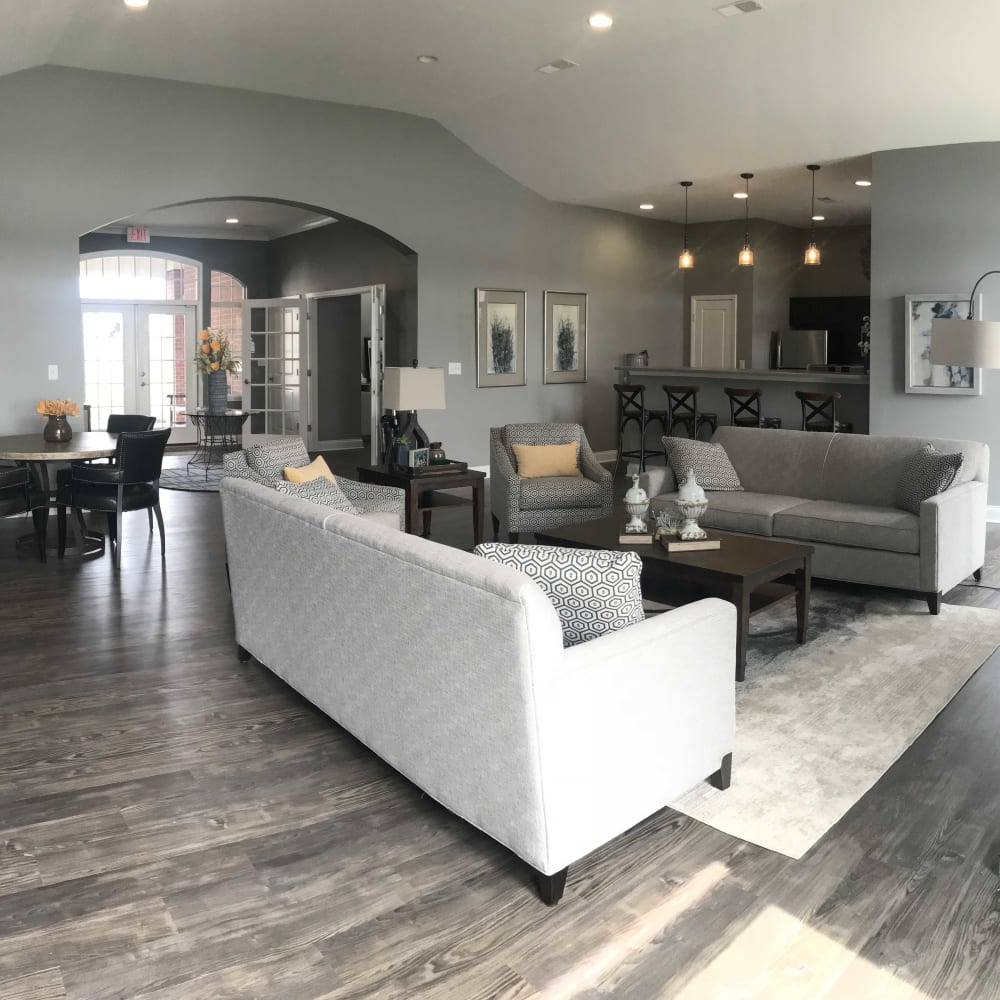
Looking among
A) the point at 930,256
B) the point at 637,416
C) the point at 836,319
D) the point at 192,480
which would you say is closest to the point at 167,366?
the point at 192,480

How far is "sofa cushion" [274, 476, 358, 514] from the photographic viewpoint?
14.2 feet

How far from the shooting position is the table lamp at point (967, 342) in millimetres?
4559

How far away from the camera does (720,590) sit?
13.6 ft

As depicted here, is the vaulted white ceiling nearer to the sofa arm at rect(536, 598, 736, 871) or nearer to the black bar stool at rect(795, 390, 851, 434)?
the black bar stool at rect(795, 390, 851, 434)

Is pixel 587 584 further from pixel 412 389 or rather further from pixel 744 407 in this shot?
pixel 744 407

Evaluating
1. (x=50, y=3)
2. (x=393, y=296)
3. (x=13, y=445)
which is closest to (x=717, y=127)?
(x=393, y=296)

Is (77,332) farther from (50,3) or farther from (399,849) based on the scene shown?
(399,849)

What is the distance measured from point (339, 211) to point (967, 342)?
229 inches

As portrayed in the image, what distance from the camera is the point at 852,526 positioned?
5.07 metres

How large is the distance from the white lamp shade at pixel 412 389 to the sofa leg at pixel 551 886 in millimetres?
4042

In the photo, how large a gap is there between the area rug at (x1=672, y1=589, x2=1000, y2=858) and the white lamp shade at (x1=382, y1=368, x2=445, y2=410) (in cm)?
254

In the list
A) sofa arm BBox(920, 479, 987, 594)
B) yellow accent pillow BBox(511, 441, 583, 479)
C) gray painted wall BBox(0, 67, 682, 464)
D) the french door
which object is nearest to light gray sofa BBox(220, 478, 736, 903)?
sofa arm BBox(920, 479, 987, 594)

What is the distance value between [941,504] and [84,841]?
399 centimetres

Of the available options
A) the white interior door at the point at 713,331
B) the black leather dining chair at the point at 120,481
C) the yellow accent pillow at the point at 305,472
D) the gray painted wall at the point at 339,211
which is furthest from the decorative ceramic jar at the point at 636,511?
the white interior door at the point at 713,331
